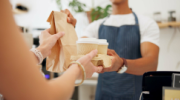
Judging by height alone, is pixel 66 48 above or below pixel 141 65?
above

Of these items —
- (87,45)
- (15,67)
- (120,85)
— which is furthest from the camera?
(120,85)

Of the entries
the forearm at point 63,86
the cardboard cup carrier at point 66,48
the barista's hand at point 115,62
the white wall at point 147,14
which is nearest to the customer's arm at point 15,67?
the forearm at point 63,86

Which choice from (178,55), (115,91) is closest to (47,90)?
(115,91)

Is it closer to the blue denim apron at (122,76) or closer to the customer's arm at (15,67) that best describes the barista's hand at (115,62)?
the blue denim apron at (122,76)

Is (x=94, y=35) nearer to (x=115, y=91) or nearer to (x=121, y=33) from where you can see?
(x=121, y=33)

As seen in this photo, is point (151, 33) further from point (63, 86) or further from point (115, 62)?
point (63, 86)

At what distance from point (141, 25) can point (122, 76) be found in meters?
0.44

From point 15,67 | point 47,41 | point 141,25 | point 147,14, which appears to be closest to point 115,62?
point 47,41

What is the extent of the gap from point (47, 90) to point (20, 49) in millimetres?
91

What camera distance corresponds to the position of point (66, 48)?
2.20 ft

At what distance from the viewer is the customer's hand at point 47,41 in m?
0.66

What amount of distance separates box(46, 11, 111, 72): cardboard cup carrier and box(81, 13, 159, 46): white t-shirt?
23.4 inches

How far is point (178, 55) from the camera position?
1312 millimetres

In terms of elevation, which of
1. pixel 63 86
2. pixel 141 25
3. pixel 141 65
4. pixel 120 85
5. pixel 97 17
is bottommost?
pixel 120 85
